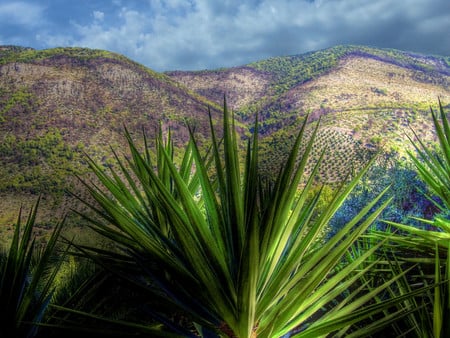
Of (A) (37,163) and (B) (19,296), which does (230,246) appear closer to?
(B) (19,296)

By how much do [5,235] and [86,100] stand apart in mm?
40143

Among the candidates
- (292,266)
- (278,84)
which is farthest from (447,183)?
(278,84)

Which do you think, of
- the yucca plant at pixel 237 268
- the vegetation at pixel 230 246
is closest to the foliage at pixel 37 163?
the vegetation at pixel 230 246

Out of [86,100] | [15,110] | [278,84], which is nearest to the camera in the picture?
[15,110]

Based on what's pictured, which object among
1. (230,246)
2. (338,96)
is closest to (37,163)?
(230,246)

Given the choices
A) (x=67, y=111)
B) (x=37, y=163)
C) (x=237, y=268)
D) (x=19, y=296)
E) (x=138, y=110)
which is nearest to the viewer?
(x=237, y=268)

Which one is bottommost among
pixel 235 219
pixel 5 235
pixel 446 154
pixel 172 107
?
pixel 5 235

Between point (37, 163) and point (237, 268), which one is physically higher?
point (37, 163)

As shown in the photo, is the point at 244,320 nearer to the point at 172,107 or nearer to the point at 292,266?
the point at 292,266

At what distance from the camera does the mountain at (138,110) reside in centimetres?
5275

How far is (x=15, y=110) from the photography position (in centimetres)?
6203

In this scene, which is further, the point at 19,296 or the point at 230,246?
the point at 19,296

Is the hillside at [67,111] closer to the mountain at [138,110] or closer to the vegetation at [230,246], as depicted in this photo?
the mountain at [138,110]

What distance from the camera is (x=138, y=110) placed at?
7181 centimetres
